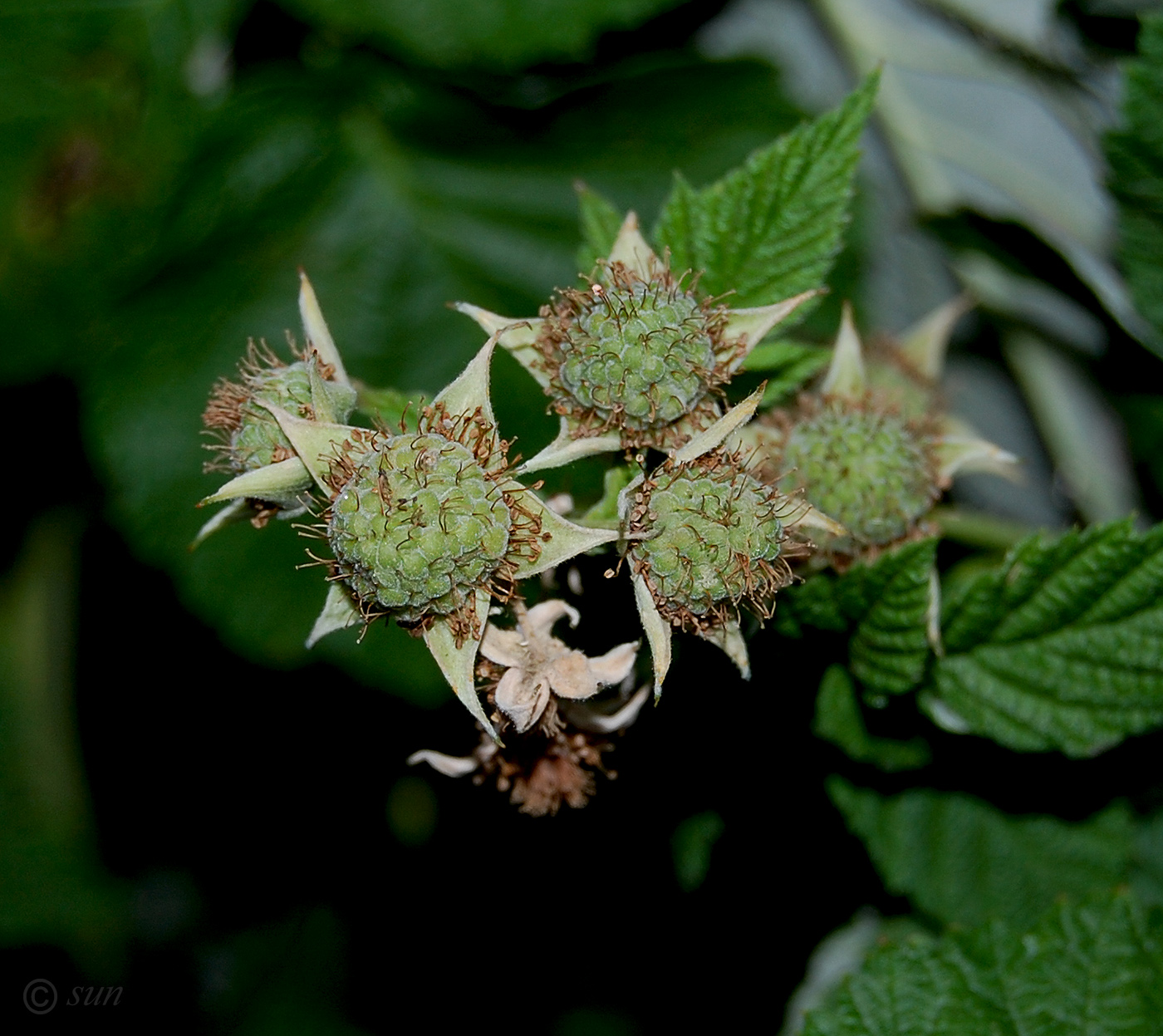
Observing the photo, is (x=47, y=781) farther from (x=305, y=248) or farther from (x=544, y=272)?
(x=544, y=272)

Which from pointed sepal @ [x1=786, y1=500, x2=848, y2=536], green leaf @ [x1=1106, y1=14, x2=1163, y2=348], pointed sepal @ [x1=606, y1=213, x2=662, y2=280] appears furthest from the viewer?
green leaf @ [x1=1106, y1=14, x2=1163, y2=348]

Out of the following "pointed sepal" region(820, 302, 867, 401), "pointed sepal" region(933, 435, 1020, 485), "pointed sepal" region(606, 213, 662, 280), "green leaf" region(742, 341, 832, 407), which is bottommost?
"pointed sepal" region(933, 435, 1020, 485)

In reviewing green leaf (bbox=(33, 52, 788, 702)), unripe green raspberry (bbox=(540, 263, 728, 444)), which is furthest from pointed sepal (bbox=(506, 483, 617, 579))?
green leaf (bbox=(33, 52, 788, 702))

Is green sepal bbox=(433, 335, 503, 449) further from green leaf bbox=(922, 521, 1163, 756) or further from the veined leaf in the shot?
the veined leaf

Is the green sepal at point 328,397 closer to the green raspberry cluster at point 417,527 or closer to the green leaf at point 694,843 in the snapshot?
the green raspberry cluster at point 417,527

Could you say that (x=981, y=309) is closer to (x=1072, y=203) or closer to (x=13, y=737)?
(x=1072, y=203)

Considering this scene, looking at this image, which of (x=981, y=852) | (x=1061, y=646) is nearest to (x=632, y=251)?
(x=1061, y=646)

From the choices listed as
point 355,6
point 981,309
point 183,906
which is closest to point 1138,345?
point 981,309
